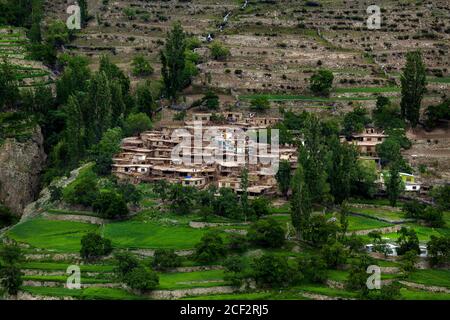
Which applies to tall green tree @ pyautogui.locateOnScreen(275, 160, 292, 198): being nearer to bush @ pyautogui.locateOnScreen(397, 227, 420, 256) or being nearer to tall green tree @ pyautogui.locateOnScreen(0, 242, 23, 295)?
bush @ pyautogui.locateOnScreen(397, 227, 420, 256)

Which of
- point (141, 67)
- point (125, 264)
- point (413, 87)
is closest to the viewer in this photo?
point (125, 264)

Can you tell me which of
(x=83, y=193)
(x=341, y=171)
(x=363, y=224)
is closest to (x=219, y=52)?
(x=341, y=171)

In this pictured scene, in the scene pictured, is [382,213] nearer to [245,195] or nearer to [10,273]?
[245,195]

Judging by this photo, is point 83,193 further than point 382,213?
No

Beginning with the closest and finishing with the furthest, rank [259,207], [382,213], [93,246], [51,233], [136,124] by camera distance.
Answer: [93,246]
[51,233]
[259,207]
[382,213]
[136,124]

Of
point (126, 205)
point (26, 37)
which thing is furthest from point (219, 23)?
point (126, 205)

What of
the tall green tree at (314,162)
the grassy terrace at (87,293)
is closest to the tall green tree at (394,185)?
the tall green tree at (314,162)
